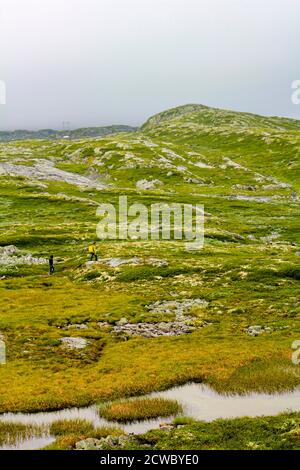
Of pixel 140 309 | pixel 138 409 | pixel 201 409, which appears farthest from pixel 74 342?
pixel 201 409

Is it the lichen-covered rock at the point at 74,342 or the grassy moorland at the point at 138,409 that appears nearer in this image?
the grassy moorland at the point at 138,409

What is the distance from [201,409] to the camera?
30.1 m

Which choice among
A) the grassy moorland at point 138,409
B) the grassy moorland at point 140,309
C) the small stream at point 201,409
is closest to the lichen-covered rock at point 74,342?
the grassy moorland at point 140,309

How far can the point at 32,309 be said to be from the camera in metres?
56.5

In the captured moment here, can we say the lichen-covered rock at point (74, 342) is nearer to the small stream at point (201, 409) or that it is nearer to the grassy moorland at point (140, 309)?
the grassy moorland at point (140, 309)

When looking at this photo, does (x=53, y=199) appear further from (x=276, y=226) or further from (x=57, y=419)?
(x=57, y=419)

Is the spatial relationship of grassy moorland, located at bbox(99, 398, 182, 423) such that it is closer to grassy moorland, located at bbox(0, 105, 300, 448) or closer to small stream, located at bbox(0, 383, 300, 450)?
small stream, located at bbox(0, 383, 300, 450)

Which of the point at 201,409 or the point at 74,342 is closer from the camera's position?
the point at 201,409

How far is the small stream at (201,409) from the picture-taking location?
28297 mm

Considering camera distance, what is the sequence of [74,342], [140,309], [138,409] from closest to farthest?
[138,409] < [74,342] < [140,309]

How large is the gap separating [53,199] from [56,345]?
107976 mm

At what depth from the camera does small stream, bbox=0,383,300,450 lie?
1114 inches

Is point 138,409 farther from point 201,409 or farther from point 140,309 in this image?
point 140,309

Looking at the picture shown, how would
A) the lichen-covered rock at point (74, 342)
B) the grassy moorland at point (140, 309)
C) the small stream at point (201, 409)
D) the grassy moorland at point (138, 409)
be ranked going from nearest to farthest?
1. the small stream at point (201, 409)
2. the grassy moorland at point (138, 409)
3. the grassy moorland at point (140, 309)
4. the lichen-covered rock at point (74, 342)
